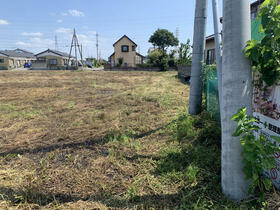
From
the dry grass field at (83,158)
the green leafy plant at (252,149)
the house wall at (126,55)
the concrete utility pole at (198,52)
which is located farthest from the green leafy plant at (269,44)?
the house wall at (126,55)

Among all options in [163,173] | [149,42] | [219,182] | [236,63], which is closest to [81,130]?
[163,173]

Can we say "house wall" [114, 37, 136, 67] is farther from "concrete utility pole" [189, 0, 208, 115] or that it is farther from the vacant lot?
the vacant lot

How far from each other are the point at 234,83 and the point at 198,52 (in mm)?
3120

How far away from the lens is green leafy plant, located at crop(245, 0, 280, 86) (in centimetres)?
157

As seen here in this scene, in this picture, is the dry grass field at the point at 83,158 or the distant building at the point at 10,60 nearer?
the dry grass field at the point at 83,158

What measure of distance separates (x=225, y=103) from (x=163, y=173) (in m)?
1.27

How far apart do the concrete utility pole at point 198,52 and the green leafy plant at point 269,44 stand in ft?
9.69

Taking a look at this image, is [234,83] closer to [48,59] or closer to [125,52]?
[125,52]

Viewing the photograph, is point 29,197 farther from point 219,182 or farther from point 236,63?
point 236,63

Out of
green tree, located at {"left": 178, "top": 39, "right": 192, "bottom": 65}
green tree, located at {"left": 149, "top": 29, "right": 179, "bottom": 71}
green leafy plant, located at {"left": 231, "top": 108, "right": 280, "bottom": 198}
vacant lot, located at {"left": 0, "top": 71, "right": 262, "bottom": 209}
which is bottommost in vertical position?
vacant lot, located at {"left": 0, "top": 71, "right": 262, "bottom": 209}

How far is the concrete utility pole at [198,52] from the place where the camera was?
439cm

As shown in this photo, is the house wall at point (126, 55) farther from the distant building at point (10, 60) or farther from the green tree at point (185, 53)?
the distant building at point (10, 60)

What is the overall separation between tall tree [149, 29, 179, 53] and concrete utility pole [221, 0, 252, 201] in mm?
42519

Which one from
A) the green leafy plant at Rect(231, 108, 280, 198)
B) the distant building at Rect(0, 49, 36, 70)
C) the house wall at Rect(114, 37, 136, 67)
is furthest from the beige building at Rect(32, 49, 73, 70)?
the green leafy plant at Rect(231, 108, 280, 198)
